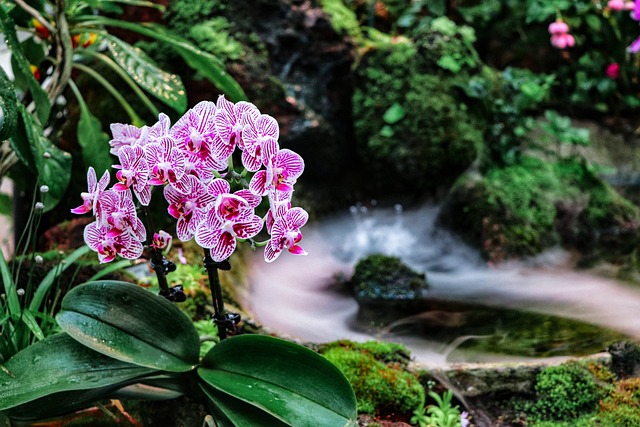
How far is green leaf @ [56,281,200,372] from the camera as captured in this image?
1.54 meters

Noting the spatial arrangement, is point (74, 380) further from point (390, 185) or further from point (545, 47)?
point (545, 47)

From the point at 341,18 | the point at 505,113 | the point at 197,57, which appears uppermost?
the point at 341,18

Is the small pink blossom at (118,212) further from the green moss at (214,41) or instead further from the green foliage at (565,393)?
the green moss at (214,41)

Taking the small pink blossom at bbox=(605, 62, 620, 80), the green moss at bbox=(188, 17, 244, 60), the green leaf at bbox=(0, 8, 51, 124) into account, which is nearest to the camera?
the green leaf at bbox=(0, 8, 51, 124)

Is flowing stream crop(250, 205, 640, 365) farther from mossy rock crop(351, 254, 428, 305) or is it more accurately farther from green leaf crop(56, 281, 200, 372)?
green leaf crop(56, 281, 200, 372)

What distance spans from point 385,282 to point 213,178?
1700 millimetres

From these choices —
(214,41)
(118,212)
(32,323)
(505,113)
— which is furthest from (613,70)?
(32,323)

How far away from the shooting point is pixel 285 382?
58.5 inches

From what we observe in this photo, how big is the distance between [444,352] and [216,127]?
1368 mm

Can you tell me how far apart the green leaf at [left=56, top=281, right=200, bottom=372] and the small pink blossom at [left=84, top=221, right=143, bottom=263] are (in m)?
0.14

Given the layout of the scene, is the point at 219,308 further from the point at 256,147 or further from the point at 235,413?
the point at 256,147

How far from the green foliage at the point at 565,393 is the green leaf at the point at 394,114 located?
6.76 ft

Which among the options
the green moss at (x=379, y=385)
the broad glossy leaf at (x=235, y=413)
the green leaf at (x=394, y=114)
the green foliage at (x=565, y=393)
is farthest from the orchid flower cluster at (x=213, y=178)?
the green leaf at (x=394, y=114)

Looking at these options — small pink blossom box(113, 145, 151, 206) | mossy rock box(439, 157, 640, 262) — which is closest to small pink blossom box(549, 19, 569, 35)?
mossy rock box(439, 157, 640, 262)
